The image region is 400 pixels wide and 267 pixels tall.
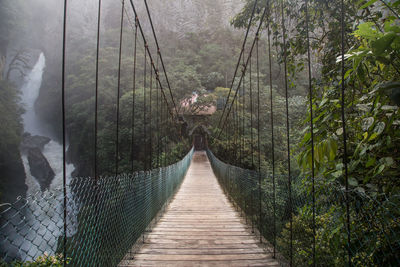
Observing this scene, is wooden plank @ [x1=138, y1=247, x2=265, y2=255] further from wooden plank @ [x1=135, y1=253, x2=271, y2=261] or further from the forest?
the forest

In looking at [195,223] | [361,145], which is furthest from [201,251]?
[361,145]

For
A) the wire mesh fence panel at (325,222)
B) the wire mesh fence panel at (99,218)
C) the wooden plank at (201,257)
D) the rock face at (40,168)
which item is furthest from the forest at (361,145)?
the rock face at (40,168)

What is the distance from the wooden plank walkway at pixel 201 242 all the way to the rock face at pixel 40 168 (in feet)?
42.3

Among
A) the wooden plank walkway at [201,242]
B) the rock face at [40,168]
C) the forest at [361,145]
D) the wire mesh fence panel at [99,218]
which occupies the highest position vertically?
the forest at [361,145]

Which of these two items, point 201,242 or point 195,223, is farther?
point 195,223

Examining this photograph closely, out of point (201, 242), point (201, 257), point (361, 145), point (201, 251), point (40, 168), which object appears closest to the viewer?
point (361, 145)

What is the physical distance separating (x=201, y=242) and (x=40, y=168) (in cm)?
1504

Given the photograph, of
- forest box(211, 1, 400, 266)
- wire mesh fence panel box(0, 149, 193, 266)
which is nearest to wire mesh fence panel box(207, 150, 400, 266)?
forest box(211, 1, 400, 266)

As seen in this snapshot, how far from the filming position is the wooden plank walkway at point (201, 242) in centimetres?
178

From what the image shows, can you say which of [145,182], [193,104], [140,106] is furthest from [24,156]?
[145,182]

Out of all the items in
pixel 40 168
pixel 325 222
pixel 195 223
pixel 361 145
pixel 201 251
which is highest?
pixel 361 145

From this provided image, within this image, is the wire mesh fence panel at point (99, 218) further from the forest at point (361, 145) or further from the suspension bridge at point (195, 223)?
the forest at point (361, 145)

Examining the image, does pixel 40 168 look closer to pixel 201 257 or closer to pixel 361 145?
pixel 201 257

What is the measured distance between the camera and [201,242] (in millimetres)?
2154
